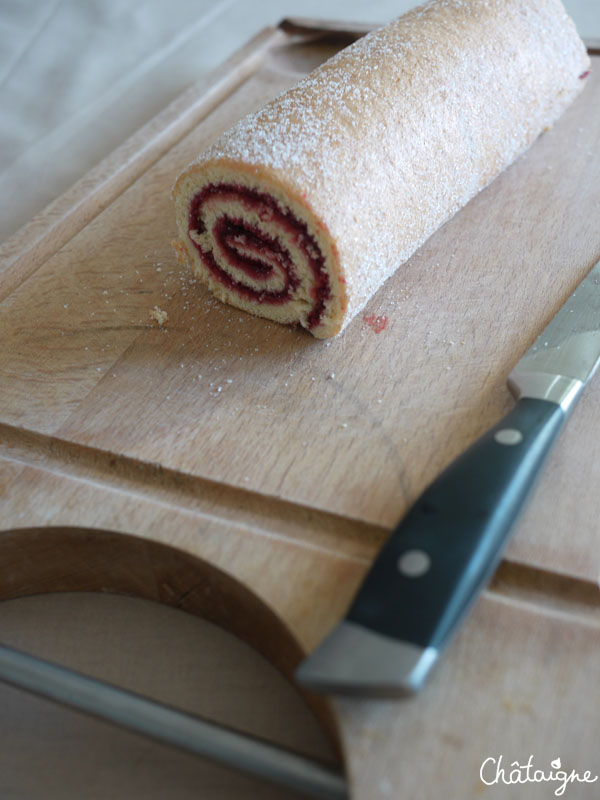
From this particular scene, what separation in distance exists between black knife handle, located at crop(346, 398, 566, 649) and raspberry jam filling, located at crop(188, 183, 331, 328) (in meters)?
0.45

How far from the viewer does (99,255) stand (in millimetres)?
1646

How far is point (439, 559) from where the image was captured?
935 millimetres

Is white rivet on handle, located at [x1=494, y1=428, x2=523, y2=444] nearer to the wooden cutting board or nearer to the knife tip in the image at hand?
the wooden cutting board

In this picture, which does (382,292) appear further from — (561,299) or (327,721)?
(327,721)

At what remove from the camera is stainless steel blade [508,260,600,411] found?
1208 millimetres

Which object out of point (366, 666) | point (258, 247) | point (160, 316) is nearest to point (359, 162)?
point (258, 247)

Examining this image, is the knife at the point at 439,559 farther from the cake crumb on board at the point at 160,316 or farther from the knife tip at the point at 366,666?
the cake crumb on board at the point at 160,316

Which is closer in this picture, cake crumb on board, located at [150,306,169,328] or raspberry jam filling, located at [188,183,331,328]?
raspberry jam filling, located at [188,183,331,328]

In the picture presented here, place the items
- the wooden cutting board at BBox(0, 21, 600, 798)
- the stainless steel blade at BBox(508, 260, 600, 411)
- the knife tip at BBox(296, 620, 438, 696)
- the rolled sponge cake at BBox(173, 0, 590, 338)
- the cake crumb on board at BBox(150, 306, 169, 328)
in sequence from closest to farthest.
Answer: the knife tip at BBox(296, 620, 438, 696) → the wooden cutting board at BBox(0, 21, 600, 798) → the stainless steel blade at BBox(508, 260, 600, 411) → the rolled sponge cake at BBox(173, 0, 590, 338) → the cake crumb on board at BBox(150, 306, 169, 328)

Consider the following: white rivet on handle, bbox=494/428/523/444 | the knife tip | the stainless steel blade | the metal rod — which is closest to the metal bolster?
the stainless steel blade

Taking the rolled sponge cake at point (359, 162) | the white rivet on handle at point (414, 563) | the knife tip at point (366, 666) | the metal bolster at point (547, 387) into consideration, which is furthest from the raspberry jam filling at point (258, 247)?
the knife tip at point (366, 666)

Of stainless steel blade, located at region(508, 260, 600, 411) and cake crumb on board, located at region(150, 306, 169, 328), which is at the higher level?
cake crumb on board, located at region(150, 306, 169, 328)

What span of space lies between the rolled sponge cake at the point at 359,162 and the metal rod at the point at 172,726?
745 millimetres

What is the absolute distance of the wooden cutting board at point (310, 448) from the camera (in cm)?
94
